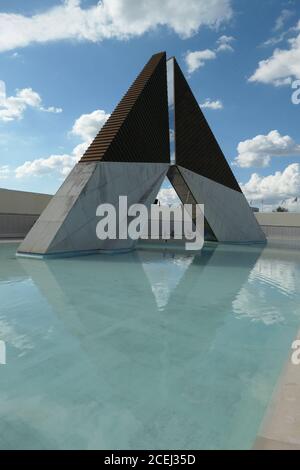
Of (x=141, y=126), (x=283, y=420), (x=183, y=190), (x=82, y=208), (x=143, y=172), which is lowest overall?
(x=283, y=420)

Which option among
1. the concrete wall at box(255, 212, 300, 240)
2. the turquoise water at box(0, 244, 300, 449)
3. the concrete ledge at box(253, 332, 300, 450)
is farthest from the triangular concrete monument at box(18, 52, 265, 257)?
the concrete wall at box(255, 212, 300, 240)

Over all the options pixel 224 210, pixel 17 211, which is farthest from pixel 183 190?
pixel 17 211

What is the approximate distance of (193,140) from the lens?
2478 centimetres

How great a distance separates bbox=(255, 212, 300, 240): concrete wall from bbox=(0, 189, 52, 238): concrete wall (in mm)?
32513

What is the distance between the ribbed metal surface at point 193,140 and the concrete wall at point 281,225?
893 inches

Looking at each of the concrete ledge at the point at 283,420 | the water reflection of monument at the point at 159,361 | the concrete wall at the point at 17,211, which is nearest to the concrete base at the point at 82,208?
the water reflection of monument at the point at 159,361

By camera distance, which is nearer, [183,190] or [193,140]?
[193,140]

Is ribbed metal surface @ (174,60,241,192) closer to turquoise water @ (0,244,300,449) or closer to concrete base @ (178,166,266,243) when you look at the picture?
concrete base @ (178,166,266,243)

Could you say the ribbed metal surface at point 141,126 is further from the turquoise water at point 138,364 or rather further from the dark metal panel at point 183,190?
the turquoise water at point 138,364

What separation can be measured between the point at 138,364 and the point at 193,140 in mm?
22659

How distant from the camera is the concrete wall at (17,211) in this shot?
94.4 feet

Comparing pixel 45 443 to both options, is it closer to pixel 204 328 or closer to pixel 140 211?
pixel 204 328

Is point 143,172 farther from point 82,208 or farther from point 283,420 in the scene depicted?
point 283,420

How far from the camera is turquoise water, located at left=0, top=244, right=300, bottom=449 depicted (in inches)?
110
